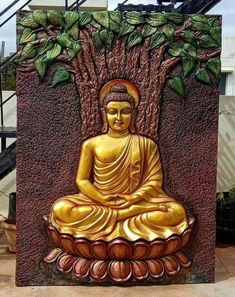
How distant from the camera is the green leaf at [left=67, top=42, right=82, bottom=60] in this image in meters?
4.24

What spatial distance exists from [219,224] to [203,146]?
2.07 metres

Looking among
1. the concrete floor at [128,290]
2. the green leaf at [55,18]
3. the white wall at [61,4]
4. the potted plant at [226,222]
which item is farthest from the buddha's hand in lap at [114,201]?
the white wall at [61,4]

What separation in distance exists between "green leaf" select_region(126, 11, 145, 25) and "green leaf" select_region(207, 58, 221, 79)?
2.18ft

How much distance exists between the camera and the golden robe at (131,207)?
4258mm

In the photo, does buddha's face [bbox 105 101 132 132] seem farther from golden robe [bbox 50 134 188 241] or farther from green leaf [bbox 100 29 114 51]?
green leaf [bbox 100 29 114 51]

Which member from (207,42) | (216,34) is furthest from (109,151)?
(216,34)

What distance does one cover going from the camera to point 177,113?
4395 millimetres

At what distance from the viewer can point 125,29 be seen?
14.0ft

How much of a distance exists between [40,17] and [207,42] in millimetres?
1409

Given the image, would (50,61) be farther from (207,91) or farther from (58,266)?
(58,266)

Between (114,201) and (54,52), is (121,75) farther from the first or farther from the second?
(114,201)

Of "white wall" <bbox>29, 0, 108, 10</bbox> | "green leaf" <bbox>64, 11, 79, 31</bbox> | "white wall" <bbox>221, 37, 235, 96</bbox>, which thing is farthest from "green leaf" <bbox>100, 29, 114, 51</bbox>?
"white wall" <bbox>221, 37, 235, 96</bbox>

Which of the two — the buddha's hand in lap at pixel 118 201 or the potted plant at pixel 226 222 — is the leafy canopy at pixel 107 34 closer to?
the buddha's hand in lap at pixel 118 201

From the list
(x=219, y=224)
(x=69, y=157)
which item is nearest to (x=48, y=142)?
(x=69, y=157)
